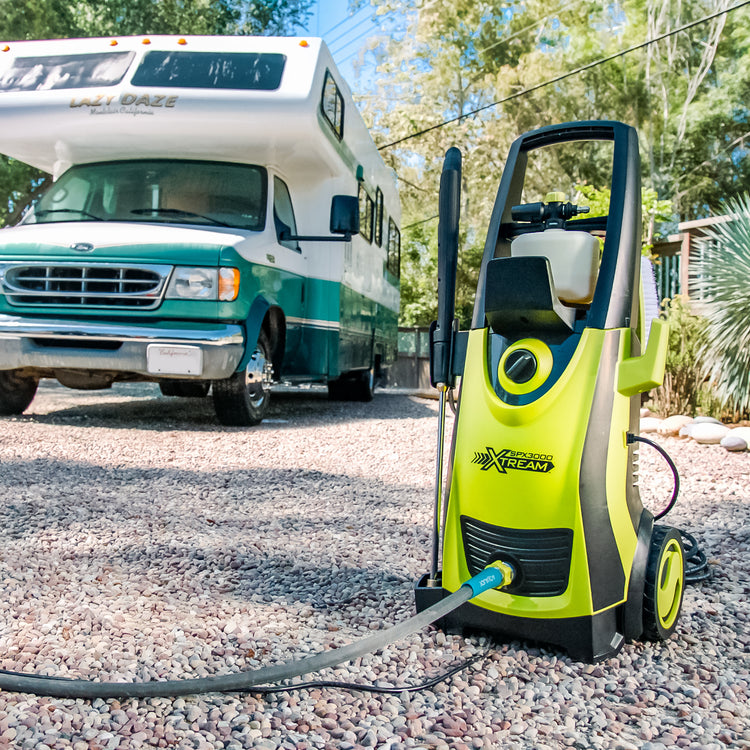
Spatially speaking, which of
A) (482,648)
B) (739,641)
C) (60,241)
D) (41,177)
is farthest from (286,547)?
(41,177)

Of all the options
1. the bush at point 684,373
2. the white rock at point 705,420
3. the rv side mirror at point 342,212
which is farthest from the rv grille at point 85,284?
the bush at point 684,373

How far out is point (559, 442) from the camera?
81.8 inches

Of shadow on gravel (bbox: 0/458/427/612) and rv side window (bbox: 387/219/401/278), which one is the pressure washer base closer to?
shadow on gravel (bbox: 0/458/427/612)

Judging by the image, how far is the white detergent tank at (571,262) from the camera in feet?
7.38

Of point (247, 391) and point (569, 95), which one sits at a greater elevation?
point (569, 95)

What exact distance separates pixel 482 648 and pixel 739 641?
809mm

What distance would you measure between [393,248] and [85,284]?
667cm

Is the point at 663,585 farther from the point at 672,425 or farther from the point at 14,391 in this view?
the point at 14,391

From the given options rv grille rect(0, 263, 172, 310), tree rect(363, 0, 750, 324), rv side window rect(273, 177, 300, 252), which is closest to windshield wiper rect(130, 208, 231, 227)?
rv side window rect(273, 177, 300, 252)

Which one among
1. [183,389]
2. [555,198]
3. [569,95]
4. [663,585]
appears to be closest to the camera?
[663,585]

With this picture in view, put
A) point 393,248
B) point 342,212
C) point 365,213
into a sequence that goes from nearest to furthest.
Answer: point 342,212
point 365,213
point 393,248

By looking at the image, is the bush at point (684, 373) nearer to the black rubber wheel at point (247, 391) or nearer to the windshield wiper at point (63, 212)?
the black rubber wheel at point (247, 391)

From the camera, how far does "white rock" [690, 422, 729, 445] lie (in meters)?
6.62

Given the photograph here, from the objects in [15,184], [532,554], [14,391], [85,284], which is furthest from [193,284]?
[15,184]
